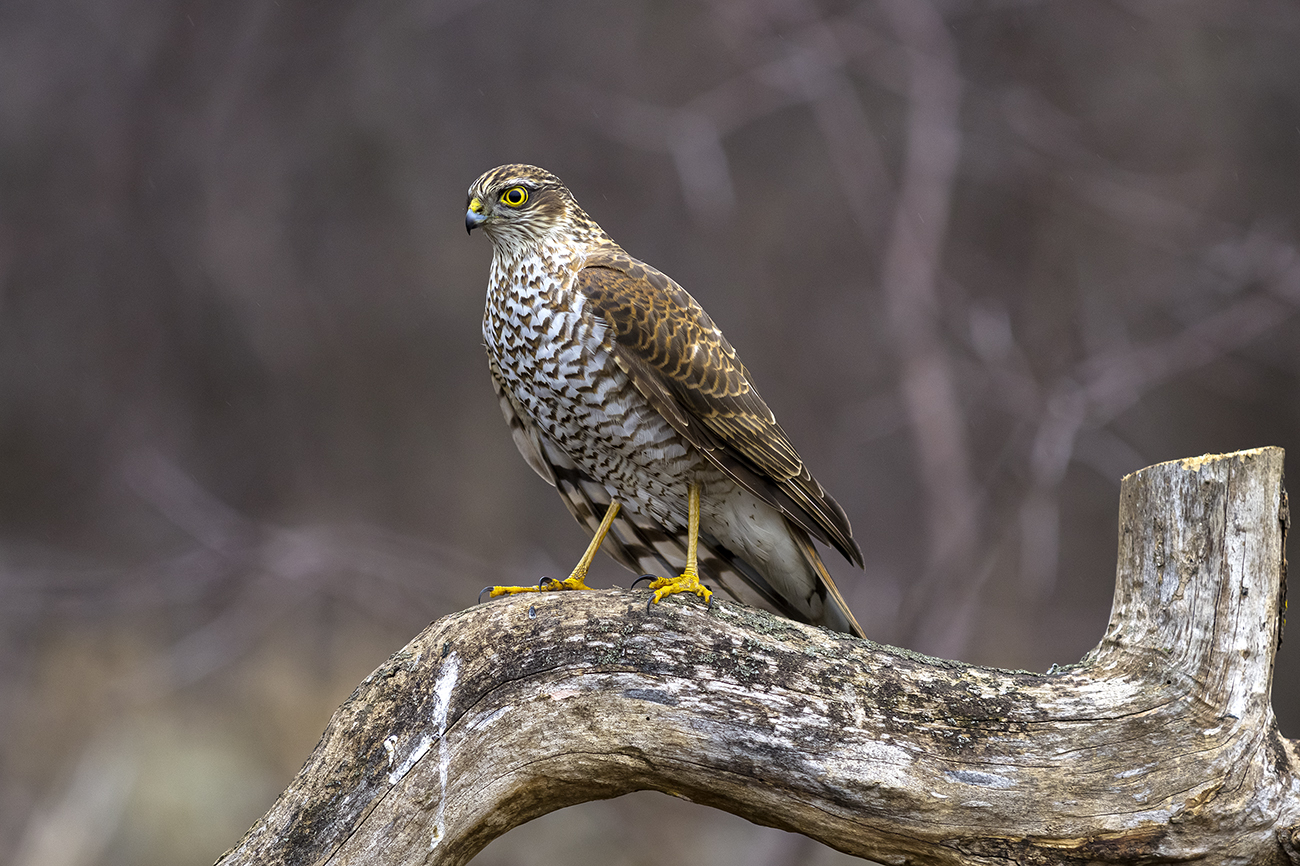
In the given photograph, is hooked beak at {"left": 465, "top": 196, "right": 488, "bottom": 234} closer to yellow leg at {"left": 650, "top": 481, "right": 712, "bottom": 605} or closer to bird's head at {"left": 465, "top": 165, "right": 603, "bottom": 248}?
bird's head at {"left": 465, "top": 165, "right": 603, "bottom": 248}

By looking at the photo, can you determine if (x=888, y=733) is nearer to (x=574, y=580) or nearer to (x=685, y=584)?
(x=685, y=584)

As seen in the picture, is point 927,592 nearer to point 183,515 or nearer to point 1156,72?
point 1156,72

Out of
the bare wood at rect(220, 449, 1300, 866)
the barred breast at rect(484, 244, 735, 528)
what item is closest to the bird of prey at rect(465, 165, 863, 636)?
the barred breast at rect(484, 244, 735, 528)

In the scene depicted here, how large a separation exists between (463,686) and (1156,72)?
4.94m

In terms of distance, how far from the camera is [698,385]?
7.81 ft

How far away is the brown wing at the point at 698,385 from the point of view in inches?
91.7

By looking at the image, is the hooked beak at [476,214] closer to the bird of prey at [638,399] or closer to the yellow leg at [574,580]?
the bird of prey at [638,399]

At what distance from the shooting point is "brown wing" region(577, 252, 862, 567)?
2.33 m

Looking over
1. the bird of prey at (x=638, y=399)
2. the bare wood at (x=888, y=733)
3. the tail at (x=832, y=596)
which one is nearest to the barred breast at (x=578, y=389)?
the bird of prey at (x=638, y=399)

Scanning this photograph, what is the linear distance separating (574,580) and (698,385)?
60 centimetres

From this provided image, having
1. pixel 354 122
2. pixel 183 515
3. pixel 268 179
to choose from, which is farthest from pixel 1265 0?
pixel 183 515

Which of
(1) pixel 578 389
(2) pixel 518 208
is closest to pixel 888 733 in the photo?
(1) pixel 578 389

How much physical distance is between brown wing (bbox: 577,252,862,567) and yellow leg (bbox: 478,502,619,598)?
1.39 ft

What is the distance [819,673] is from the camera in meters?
2.06
